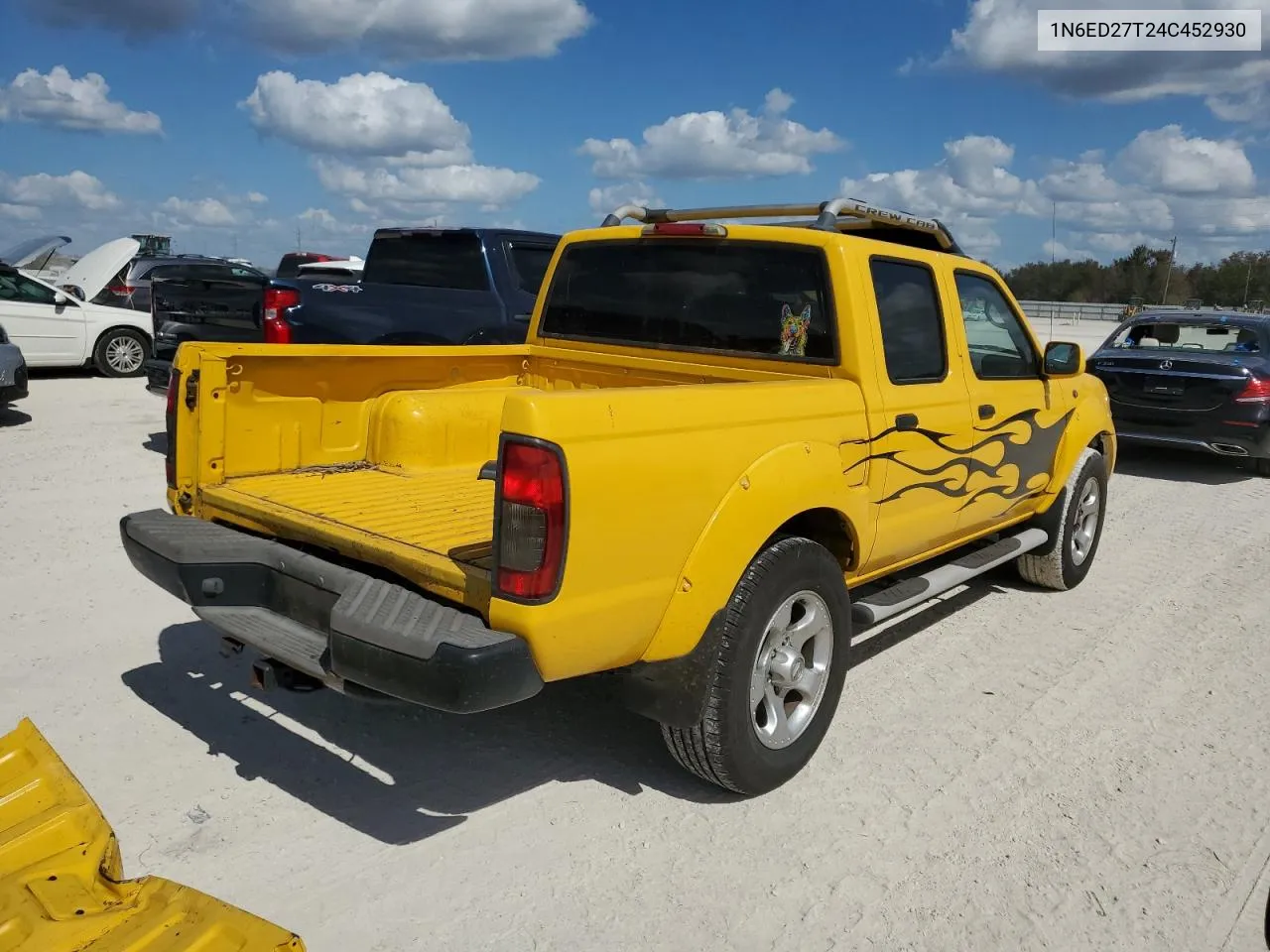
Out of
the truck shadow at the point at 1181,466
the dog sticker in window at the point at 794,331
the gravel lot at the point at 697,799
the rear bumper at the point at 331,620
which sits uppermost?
the dog sticker in window at the point at 794,331

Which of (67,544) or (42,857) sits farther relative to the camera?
(67,544)

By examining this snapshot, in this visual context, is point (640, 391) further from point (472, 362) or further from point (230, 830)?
point (472, 362)

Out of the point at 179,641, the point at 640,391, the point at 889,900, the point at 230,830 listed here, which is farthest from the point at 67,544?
the point at 889,900

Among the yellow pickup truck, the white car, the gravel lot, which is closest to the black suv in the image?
the white car

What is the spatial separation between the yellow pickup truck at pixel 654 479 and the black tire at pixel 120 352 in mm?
10861

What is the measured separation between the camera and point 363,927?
2742 millimetres

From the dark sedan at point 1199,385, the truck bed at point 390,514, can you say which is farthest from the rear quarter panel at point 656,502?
the dark sedan at point 1199,385

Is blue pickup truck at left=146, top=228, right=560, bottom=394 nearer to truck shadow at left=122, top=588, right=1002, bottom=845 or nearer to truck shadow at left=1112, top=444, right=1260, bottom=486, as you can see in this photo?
truck shadow at left=122, top=588, right=1002, bottom=845

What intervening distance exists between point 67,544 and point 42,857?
4300mm

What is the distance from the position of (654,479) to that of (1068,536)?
384cm

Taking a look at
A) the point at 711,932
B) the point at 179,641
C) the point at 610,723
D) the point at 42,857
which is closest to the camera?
the point at 42,857

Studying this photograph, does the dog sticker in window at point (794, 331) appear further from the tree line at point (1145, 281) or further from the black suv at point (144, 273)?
the tree line at point (1145, 281)

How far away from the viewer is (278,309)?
761 centimetres

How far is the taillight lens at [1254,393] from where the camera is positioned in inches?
363
